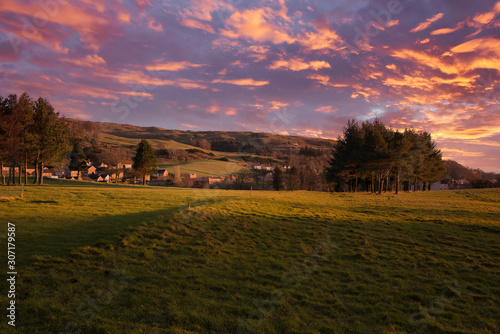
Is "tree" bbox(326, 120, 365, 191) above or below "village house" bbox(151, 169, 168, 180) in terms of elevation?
above

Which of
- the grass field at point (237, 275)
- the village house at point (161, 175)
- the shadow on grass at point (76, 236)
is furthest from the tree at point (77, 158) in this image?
the shadow on grass at point (76, 236)

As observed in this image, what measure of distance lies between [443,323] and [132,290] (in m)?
9.34

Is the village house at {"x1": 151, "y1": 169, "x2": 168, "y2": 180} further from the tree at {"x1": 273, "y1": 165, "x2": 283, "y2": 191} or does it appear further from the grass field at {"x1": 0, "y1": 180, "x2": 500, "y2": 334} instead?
the grass field at {"x1": 0, "y1": 180, "x2": 500, "y2": 334}

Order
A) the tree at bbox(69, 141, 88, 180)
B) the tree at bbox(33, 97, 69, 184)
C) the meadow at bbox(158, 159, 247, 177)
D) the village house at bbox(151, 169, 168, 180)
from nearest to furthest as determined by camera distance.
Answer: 1. the tree at bbox(33, 97, 69, 184)
2. the tree at bbox(69, 141, 88, 180)
3. the village house at bbox(151, 169, 168, 180)
4. the meadow at bbox(158, 159, 247, 177)

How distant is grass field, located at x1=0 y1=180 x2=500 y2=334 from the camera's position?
672cm

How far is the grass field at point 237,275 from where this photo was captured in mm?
6723

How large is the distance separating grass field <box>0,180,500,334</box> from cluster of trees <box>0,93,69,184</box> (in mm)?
22693

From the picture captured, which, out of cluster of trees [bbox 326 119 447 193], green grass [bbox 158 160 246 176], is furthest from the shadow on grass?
green grass [bbox 158 160 246 176]

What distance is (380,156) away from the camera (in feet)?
144

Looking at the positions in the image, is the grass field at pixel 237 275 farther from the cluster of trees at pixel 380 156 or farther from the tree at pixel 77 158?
the tree at pixel 77 158

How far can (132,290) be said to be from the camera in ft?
26.2

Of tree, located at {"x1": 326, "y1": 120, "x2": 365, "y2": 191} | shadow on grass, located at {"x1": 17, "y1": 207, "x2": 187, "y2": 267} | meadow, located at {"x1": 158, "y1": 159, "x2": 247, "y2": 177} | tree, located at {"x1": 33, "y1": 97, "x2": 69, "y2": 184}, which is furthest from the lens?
meadow, located at {"x1": 158, "y1": 159, "x2": 247, "y2": 177}

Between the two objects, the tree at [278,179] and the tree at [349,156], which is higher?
the tree at [349,156]

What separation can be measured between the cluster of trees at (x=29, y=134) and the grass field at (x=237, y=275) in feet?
74.5
